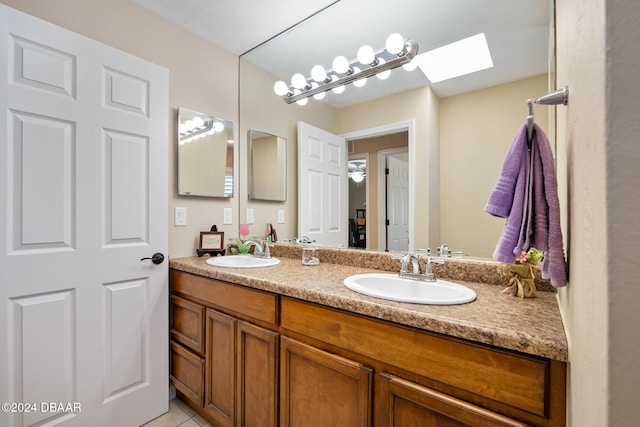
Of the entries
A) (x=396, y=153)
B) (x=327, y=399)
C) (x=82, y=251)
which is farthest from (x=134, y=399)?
(x=396, y=153)

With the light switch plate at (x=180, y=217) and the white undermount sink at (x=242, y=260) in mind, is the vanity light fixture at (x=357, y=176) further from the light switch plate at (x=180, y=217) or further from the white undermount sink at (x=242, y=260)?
the light switch plate at (x=180, y=217)

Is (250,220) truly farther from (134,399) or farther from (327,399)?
(327,399)

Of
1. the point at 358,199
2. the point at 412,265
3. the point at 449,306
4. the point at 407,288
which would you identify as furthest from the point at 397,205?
the point at 449,306

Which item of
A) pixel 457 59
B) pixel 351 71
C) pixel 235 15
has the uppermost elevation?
pixel 235 15

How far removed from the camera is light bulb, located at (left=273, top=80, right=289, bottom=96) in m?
2.12

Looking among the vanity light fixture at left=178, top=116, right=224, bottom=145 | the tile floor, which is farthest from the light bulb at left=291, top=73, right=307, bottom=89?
the tile floor

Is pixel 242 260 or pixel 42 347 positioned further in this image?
pixel 242 260

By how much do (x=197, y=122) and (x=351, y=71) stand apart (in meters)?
1.09

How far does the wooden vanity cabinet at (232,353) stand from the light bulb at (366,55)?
1.41 m

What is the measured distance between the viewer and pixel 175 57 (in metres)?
1.88

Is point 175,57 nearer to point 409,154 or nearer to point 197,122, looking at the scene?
point 197,122

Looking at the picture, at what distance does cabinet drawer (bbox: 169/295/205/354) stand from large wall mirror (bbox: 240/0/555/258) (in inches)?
38.4

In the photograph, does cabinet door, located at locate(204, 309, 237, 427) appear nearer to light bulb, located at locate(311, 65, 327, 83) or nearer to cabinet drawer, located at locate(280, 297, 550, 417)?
cabinet drawer, located at locate(280, 297, 550, 417)

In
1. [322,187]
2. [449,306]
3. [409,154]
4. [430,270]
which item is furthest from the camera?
[322,187]
